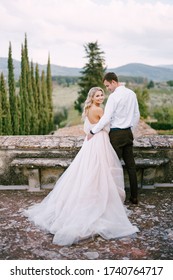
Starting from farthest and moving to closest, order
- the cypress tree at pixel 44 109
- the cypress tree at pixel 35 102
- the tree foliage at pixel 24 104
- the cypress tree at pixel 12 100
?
the cypress tree at pixel 44 109 < the cypress tree at pixel 35 102 < the cypress tree at pixel 12 100 < the tree foliage at pixel 24 104

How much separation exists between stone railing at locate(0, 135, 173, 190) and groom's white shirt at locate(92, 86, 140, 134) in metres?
0.73

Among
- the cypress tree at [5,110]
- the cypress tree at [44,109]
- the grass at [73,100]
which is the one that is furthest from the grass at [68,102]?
the cypress tree at [5,110]

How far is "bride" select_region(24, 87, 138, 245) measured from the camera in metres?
3.45

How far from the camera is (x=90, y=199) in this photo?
3771 millimetres

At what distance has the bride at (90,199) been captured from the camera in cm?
345

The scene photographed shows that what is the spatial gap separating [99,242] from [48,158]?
1.89m

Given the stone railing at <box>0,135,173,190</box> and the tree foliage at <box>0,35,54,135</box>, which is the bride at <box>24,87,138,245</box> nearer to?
the stone railing at <box>0,135,173,190</box>

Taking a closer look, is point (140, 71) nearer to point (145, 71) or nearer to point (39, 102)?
point (145, 71)

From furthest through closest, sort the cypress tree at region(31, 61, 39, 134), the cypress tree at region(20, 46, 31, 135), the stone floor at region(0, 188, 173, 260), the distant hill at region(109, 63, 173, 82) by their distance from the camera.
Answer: the distant hill at region(109, 63, 173, 82), the cypress tree at region(31, 61, 39, 134), the cypress tree at region(20, 46, 31, 135), the stone floor at region(0, 188, 173, 260)

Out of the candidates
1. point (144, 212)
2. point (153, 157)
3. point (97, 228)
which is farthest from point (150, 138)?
point (97, 228)

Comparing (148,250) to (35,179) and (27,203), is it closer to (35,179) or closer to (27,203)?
(27,203)

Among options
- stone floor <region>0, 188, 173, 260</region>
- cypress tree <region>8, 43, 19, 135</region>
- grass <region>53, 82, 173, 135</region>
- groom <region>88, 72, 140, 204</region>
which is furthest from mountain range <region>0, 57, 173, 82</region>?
stone floor <region>0, 188, 173, 260</region>

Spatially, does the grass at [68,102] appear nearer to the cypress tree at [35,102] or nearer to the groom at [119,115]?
the cypress tree at [35,102]

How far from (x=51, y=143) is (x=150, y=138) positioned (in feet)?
4.86
